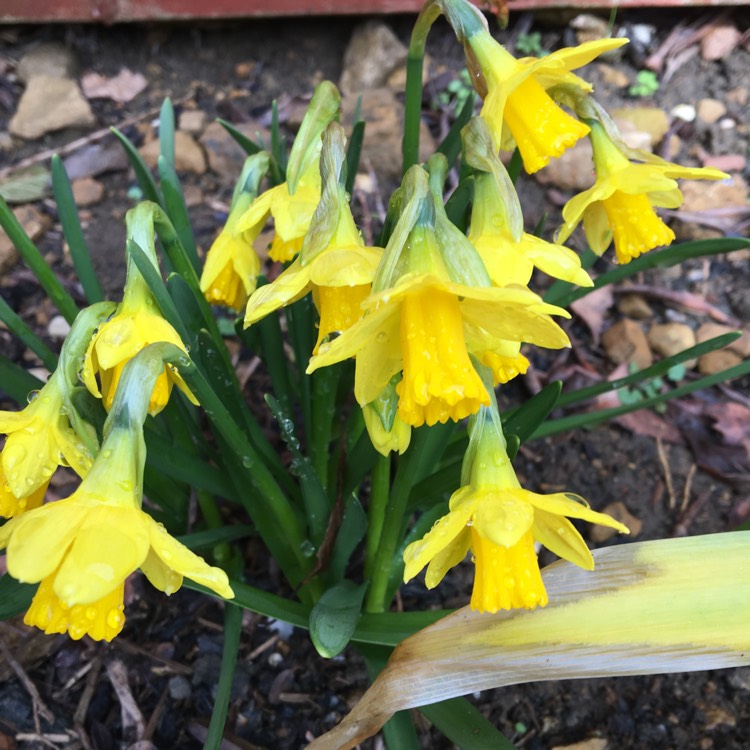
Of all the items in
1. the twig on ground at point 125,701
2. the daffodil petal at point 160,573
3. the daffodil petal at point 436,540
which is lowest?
the twig on ground at point 125,701

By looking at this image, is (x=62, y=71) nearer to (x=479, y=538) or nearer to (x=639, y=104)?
(x=639, y=104)

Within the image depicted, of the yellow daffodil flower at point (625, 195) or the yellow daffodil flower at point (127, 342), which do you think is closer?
the yellow daffodil flower at point (127, 342)

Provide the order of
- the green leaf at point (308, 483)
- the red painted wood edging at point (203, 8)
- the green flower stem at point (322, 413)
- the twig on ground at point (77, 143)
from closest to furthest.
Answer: the green leaf at point (308, 483)
the green flower stem at point (322, 413)
the twig on ground at point (77, 143)
the red painted wood edging at point (203, 8)

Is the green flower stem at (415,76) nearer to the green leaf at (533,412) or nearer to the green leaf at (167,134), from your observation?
the green leaf at (533,412)

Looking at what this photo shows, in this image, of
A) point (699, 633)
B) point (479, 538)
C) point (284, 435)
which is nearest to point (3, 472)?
point (284, 435)

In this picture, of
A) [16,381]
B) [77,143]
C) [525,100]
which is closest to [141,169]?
[16,381]

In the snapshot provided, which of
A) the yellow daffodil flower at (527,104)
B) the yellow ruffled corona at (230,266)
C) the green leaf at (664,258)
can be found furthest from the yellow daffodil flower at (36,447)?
the green leaf at (664,258)

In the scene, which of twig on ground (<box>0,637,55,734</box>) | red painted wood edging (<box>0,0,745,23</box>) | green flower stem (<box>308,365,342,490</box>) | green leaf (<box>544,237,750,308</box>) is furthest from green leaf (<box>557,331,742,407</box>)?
red painted wood edging (<box>0,0,745,23</box>)
